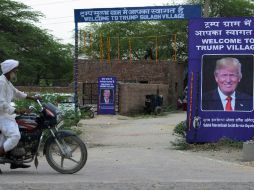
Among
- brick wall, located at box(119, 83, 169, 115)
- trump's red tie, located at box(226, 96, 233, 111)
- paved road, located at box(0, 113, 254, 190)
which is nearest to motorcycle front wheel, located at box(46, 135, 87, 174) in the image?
paved road, located at box(0, 113, 254, 190)

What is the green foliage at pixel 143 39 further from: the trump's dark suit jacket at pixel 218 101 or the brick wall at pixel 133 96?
the trump's dark suit jacket at pixel 218 101

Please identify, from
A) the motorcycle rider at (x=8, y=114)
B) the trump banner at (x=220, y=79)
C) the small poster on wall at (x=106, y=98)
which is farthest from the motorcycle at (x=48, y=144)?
the small poster on wall at (x=106, y=98)

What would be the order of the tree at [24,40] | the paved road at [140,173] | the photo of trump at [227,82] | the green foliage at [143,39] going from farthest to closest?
1. the green foliage at [143,39]
2. the tree at [24,40]
3. the photo of trump at [227,82]
4. the paved road at [140,173]

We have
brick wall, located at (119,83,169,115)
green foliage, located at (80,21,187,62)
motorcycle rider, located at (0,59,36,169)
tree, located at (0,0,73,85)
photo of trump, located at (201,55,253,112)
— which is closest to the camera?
motorcycle rider, located at (0,59,36,169)

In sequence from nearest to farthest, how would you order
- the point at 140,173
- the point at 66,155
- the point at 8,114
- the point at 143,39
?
1. the point at 8,114
2. the point at 66,155
3. the point at 140,173
4. the point at 143,39

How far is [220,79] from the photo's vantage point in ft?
49.6

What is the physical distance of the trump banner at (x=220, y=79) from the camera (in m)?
15.1

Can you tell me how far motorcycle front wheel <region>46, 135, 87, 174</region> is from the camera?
384 inches

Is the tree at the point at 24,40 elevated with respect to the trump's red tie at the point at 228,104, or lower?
elevated

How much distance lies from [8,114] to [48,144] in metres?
0.82

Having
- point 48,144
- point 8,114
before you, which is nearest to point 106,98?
point 48,144

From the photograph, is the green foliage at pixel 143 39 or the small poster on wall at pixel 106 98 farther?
the green foliage at pixel 143 39

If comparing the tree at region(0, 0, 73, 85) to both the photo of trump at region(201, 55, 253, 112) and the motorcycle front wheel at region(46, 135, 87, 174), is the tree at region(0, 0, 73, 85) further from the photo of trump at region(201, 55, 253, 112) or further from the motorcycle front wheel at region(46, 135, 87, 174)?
the motorcycle front wheel at region(46, 135, 87, 174)

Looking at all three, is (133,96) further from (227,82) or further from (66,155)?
(66,155)
